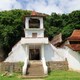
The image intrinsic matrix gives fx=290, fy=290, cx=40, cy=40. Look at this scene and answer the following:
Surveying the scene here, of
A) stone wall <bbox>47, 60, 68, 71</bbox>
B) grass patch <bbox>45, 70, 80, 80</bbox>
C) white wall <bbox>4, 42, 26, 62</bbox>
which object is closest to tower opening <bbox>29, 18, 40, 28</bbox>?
white wall <bbox>4, 42, 26, 62</bbox>

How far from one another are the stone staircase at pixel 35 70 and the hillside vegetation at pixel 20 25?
13.4 meters

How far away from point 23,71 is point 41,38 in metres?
7.27

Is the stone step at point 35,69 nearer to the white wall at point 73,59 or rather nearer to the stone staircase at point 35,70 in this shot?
the stone staircase at point 35,70

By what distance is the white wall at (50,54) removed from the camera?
3700cm

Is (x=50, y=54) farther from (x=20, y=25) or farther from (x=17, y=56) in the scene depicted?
(x=20, y=25)

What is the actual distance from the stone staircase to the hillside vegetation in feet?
44.1

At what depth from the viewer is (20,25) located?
50.3 m

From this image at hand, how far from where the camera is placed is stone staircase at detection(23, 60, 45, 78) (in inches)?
1182

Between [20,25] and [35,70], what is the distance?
19620mm

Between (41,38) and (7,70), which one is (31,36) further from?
(7,70)

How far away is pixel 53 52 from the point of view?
122 feet

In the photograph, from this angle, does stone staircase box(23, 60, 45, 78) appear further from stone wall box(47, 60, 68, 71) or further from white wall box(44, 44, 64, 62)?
white wall box(44, 44, 64, 62)

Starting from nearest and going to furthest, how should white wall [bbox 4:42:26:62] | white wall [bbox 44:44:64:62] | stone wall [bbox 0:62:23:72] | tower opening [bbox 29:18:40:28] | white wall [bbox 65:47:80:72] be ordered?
stone wall [bbox 0:62:23:72], white wall [bbox 65:47:80:72], white wall [bbox 4:42:26:62], white wall [bbox 44:44:64:62], tower opening [bbox 29:18:40:28]

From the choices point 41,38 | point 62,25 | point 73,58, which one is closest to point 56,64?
point 73,58
